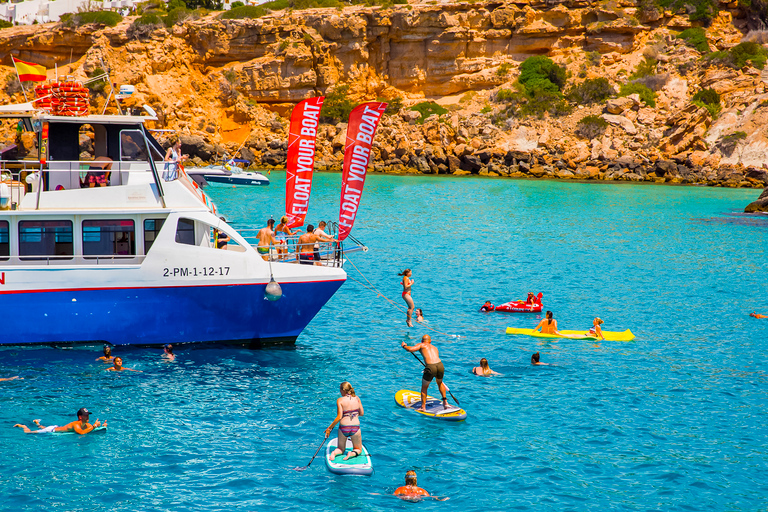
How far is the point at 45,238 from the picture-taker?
18.6 m

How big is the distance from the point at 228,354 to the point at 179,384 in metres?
2.36

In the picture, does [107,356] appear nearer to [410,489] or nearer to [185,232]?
[185,232]

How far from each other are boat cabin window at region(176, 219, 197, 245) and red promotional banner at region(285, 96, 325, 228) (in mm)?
4121

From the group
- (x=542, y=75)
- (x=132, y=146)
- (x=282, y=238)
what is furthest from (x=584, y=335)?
(x=542, y=75)

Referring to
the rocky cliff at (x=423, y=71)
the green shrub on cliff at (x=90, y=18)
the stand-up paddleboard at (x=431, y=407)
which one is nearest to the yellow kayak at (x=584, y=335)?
the stand-up paddleboard at (x=431, y=407)

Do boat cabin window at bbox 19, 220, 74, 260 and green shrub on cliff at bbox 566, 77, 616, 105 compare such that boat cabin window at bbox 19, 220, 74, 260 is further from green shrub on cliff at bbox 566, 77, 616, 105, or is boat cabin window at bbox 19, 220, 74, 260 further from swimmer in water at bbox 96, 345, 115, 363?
green shrub on cliff at bbox 566, 77, 616, 105

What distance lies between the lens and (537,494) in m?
13.2

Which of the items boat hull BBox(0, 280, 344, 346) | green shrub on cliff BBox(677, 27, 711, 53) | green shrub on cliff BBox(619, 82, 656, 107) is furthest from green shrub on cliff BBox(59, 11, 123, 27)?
boat hull BBox(0, 280, 344, 346)

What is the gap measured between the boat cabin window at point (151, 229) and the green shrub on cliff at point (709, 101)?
9036 cm

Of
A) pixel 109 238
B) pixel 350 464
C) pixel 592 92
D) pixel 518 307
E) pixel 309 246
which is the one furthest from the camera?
pixel 592 92

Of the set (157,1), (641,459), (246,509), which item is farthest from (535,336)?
(157,1)

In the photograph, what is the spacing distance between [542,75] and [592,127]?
1491 centimetres

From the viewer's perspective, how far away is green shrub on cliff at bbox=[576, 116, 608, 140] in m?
99.1

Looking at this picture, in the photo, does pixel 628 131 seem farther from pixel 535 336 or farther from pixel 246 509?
pixel 246 509
